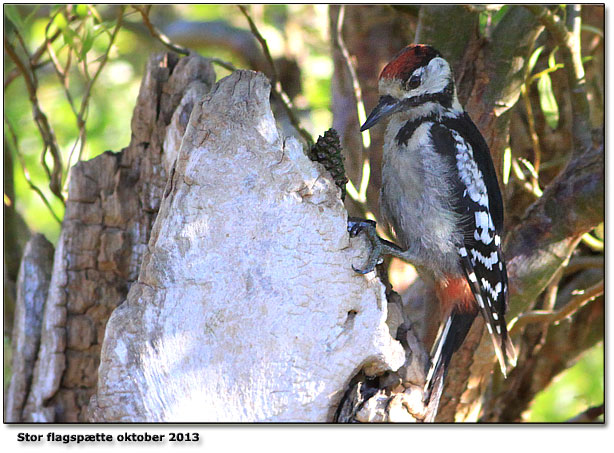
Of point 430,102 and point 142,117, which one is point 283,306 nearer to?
point 430,102

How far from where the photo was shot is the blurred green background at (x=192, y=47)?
2.26m

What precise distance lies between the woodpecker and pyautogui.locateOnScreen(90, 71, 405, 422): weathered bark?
0.94 feet

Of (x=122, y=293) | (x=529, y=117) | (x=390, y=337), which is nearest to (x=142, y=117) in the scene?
(x=122, y=293)

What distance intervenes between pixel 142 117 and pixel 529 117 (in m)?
1.14

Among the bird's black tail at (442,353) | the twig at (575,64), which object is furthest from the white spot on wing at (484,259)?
the twig at (575,64)

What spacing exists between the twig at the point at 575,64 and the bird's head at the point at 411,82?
0.29m

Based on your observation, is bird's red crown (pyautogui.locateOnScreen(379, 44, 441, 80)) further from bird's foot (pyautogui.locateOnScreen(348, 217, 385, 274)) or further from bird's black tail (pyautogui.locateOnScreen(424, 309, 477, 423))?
bird's black tail (pyautogui.locateOnScreen(424, 309, 477, 423))

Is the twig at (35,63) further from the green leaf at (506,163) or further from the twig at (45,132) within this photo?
the green leaf at (506,163)

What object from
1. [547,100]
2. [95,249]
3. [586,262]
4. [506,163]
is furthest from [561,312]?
[95,249]

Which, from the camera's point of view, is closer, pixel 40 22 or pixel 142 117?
pixel 142 117

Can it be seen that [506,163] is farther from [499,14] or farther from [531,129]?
[499,14]

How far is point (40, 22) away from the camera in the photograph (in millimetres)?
2871

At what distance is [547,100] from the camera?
6.77 ft

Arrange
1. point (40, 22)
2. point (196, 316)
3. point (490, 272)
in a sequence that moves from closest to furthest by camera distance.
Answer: point (196, 316), point (490, 272), point (40, 22)
